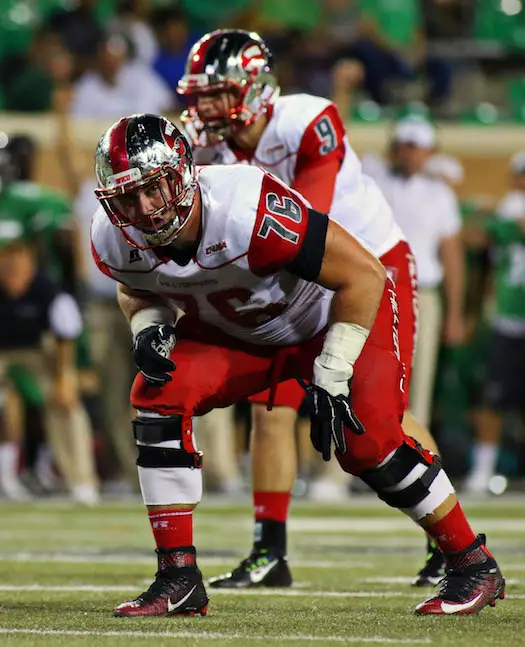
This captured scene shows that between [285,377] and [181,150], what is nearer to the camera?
[181,150]

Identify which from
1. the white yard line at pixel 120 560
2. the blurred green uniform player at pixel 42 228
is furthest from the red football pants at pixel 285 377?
the blurred green uniform player at pixel 42 228

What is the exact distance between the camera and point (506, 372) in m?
8.73

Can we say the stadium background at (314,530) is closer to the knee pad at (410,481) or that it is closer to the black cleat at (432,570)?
the black cleat at (432,570)

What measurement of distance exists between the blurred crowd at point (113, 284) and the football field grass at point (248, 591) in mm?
723

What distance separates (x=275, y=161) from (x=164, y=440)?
127 centimetres

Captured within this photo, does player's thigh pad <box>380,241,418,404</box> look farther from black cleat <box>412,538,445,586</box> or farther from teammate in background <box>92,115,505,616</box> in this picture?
black cleat <box>412,538,445,586</box>

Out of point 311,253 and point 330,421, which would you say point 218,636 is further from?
point 311,253

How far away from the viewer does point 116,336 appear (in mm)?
8617

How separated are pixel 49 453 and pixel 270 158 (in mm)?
5042

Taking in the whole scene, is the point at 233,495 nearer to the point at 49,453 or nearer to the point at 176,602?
the point at 49,453

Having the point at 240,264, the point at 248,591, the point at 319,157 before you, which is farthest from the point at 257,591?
the point at 319,157

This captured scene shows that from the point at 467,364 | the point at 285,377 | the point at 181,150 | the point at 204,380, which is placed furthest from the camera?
the point at 467,364

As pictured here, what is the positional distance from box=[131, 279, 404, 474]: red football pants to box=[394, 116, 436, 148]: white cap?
3975 mm

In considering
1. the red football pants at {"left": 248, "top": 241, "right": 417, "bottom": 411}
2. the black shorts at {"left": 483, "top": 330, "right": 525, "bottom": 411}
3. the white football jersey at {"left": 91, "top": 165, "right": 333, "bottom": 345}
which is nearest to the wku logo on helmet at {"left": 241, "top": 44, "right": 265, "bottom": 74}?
the red football pants at {"left": 248, "top": 241, "right": 417, "bottom": 411}
